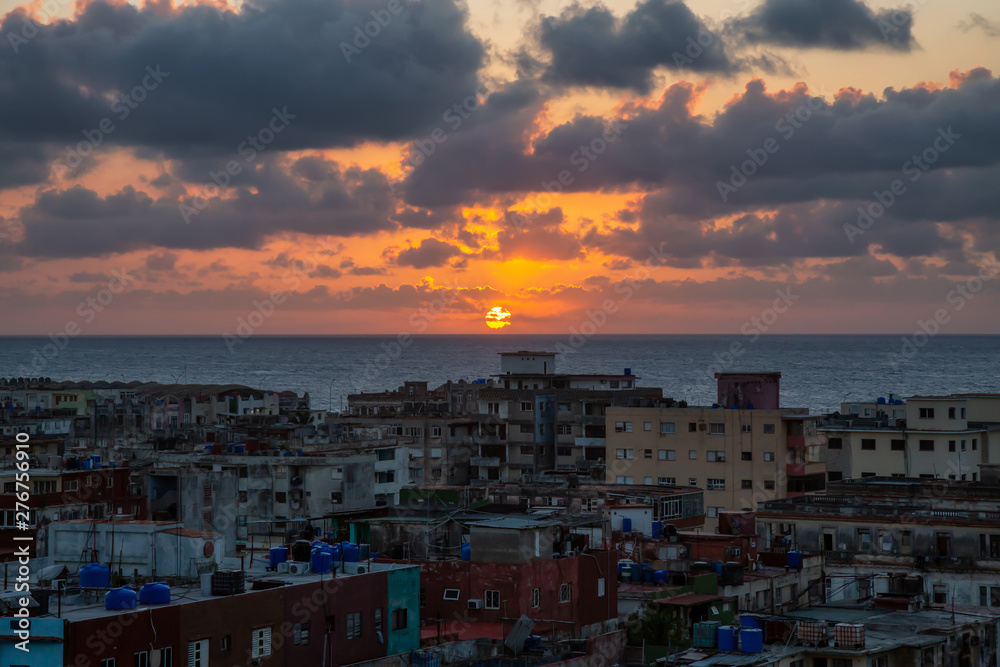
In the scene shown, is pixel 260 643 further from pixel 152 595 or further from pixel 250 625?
pixel 152 595

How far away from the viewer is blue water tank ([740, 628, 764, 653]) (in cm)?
3569

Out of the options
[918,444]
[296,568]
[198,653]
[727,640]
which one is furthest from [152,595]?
[918,444]

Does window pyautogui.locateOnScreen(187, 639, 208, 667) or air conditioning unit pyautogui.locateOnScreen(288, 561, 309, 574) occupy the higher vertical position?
air conditioning unit pyautogui.locateOnScreen(288, 561, 309, 574)

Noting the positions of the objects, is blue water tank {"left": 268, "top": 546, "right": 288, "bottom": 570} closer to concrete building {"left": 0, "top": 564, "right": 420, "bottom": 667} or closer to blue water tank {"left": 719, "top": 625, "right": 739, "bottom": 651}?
concrete building {"left": 0, "top": 564, "right": 420, "bottom": 667}

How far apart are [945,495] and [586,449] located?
54051 millimetres

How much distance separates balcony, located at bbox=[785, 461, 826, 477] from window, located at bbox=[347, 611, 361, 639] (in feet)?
187

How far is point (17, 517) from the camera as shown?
54.6 metres

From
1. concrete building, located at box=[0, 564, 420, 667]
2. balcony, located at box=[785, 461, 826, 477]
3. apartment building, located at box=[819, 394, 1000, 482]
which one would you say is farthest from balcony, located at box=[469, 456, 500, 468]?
concrete building, located at box=[0, 564, 420, 667]

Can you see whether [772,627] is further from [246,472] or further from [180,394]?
[180,394]

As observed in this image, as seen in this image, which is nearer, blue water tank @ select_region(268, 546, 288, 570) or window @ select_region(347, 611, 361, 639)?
window @ select_region(347, 611, 361, 639)

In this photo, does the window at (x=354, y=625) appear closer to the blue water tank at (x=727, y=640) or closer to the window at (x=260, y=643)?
the window at (x=260, y=643)

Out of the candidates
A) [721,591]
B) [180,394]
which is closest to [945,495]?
[721,591]

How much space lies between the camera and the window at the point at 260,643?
3359cm

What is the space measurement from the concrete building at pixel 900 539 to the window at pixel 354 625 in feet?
66.8
